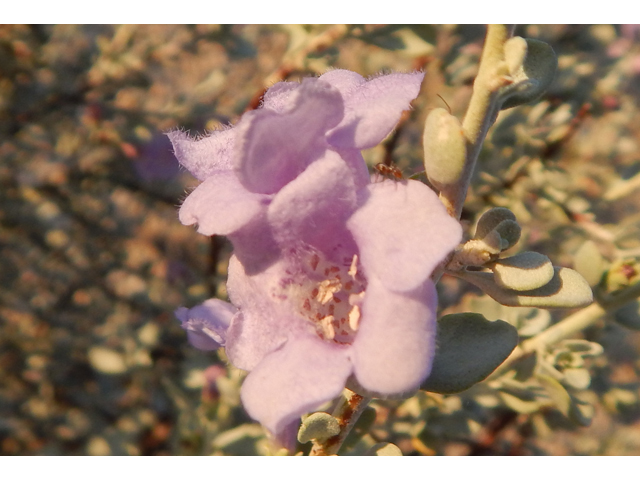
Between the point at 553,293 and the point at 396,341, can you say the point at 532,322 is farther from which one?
the point at 396,341

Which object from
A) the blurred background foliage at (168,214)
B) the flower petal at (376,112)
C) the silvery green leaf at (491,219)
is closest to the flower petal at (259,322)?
the flower petal at (376,112)

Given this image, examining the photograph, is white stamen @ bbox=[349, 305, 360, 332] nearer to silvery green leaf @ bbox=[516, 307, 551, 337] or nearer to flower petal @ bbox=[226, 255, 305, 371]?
flower petal @ bbox=[226, 255, 305, 371]

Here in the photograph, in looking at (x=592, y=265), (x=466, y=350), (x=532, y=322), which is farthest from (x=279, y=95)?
(x=532, y=322)

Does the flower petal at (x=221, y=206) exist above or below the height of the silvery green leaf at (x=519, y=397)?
above

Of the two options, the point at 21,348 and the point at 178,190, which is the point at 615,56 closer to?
the point at 178,190

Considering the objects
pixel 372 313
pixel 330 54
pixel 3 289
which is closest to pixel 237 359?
pixel 372 313

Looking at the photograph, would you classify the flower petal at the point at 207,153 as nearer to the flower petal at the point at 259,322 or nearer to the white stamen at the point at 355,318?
the flower petal at the point at 259,322
